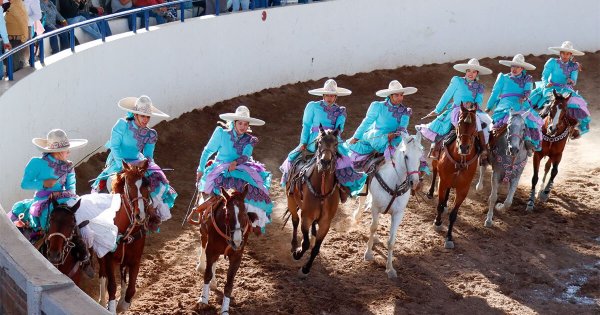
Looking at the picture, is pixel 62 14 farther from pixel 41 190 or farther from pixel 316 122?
pixel 41 190

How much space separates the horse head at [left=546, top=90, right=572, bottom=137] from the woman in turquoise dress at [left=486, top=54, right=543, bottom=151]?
46 centimetres

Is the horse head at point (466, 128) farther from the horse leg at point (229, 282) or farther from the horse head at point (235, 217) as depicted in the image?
the horse leg at point (229, 282)

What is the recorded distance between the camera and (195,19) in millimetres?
17531

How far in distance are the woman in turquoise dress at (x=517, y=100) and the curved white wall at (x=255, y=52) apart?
19.7 ft

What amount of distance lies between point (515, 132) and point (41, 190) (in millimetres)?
8156

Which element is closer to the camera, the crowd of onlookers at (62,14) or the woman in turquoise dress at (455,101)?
the crowd of onlookers at (62,14)

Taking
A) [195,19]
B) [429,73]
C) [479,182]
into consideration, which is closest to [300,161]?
[479,182]

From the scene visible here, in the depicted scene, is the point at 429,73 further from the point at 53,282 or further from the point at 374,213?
the point at 53,282

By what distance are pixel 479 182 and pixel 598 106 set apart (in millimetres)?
6652

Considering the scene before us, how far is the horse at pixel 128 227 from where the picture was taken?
9.59 meters

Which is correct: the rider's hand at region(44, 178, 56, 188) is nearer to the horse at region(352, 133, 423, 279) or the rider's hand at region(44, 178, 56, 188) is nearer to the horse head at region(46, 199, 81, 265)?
the horse head at region(46, 199, 81, 265)

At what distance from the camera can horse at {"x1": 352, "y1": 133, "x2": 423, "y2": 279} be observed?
11.9 m

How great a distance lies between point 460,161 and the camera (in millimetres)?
13305

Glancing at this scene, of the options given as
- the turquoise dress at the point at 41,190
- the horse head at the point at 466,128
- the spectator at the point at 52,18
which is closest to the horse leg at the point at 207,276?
the turquoise dress at the point at 41,190
